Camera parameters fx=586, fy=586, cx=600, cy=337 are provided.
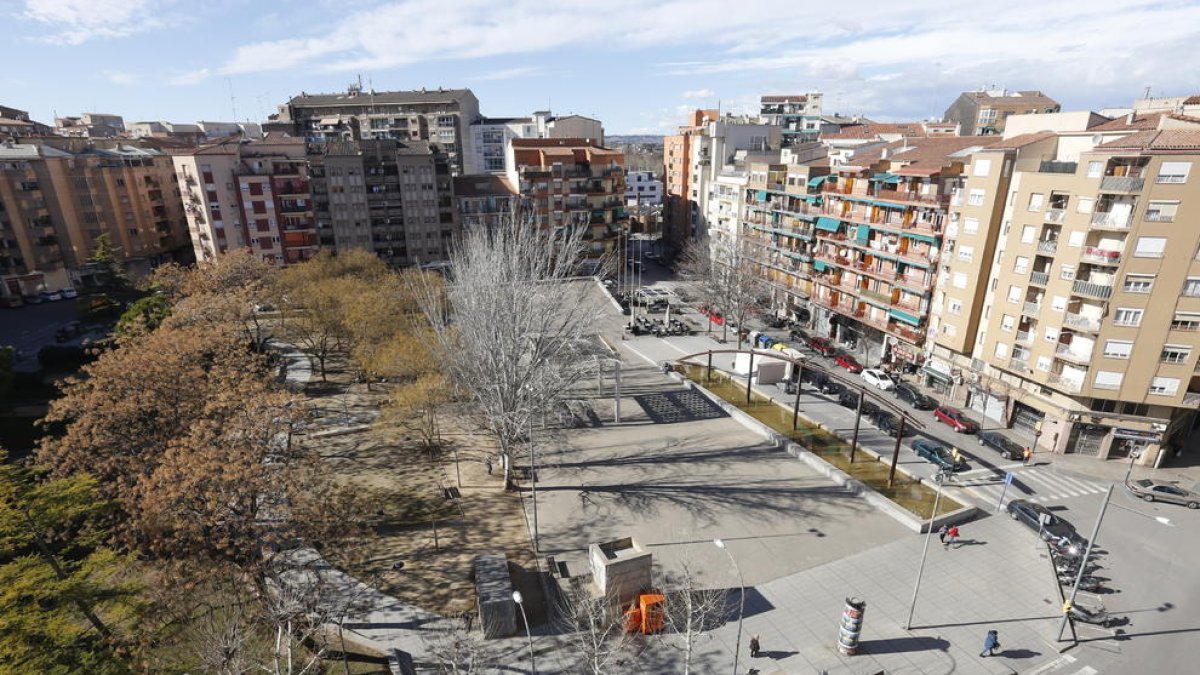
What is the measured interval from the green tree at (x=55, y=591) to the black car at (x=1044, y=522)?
3862 cm

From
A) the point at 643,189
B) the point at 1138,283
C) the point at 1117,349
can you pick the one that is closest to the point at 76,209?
the point at 1117,349

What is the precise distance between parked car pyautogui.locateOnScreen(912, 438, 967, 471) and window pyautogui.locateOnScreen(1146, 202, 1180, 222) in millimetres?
17285

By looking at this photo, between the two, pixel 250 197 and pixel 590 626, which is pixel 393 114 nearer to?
pixel 250 197

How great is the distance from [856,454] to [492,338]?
24.3m

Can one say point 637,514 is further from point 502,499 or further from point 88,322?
point 88,322

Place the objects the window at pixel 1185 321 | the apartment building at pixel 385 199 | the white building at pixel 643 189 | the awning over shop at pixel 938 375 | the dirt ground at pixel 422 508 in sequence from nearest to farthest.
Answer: the dirt ground at pixel 422 508 < the window at pixel 1185 321 < the awning over shop at pixel 938 375 < the apartment building at pixel 385 199 < the white building at pixel 643 189

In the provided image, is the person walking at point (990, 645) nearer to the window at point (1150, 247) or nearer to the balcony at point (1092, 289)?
the balcony at point (1092, 289)

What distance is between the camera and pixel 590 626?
71.4ft

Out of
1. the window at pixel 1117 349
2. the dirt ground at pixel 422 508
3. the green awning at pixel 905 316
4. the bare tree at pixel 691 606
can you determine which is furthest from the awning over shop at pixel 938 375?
the dirt ground at pixel 422 508

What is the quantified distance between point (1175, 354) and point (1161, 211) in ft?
28.0

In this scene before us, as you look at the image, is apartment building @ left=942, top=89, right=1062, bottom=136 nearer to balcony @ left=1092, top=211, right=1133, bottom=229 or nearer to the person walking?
balcony @ left=1092, top=211, right=1133, bottom=229

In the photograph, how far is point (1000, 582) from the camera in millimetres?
26734

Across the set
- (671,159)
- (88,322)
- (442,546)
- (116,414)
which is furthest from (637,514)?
(671,159)

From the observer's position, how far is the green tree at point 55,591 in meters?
16.5
